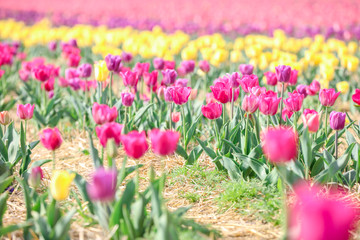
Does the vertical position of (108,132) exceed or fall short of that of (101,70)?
it falls short

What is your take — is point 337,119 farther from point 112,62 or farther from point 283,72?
point 112,62

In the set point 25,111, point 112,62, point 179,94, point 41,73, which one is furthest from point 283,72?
point 41,73

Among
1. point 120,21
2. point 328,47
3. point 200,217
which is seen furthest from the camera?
point 120,21

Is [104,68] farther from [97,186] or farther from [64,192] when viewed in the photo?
[97,186]

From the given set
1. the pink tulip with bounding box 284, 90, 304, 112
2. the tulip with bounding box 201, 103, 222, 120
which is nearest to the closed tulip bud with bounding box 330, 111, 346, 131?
the pink tulip with bounding box 284, 90, 304, 112

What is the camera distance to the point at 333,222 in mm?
1041

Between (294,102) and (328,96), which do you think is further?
(328,96)

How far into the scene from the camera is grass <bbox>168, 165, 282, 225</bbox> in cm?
223

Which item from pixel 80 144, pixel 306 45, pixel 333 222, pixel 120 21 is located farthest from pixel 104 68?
pixel 120 21

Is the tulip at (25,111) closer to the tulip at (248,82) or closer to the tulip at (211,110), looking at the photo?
the tulip at (211,110)

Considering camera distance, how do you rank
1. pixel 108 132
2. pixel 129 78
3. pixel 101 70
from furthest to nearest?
pixel 101 70, pixel 129 78, pixel 108 132

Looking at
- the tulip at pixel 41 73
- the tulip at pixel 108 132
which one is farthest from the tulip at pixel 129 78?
the tulip at pixel 108 132

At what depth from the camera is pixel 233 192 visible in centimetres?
237

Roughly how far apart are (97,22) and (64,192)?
10279mm
